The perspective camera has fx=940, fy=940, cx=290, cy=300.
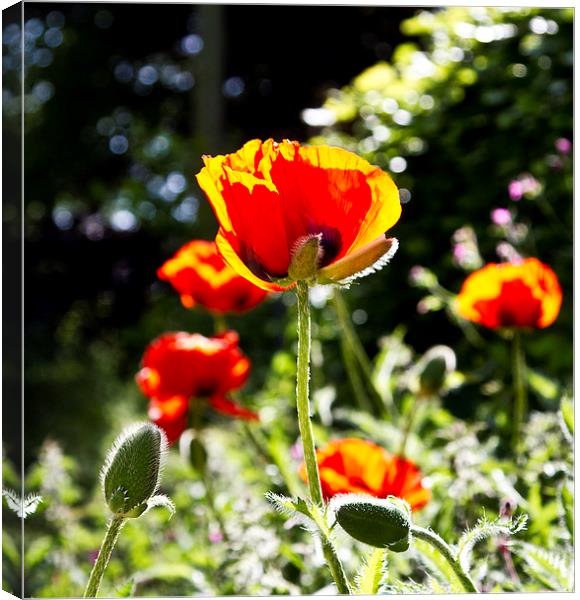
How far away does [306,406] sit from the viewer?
1.61 ft

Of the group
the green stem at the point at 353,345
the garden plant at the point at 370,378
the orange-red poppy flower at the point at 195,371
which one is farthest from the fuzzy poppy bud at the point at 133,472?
the green stem at the point at 353,345

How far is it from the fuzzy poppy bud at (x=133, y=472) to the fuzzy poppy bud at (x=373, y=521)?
98 millimetres

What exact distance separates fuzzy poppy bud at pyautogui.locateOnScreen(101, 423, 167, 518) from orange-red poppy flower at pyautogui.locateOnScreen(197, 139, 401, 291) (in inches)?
4.1

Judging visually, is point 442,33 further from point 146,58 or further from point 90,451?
point 146,58

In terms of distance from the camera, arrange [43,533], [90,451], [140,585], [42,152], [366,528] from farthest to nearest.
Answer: [42,152]
[90,451]
[43,533]
[140,585]
[366,528]

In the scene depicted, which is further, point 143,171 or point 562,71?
point 143,171

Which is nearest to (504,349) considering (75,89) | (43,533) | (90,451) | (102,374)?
(43,533)

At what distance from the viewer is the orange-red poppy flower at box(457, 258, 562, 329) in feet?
3.36

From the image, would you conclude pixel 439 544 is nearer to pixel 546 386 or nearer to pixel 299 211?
pixel 299 211

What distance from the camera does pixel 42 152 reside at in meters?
3.87

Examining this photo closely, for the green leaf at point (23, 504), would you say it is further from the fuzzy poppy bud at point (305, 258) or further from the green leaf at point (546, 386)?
the green leaf at point (546, 386)

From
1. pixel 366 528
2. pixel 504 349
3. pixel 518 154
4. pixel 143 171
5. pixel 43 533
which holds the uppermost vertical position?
pixel 366 528

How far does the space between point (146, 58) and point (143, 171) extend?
0.56 meters

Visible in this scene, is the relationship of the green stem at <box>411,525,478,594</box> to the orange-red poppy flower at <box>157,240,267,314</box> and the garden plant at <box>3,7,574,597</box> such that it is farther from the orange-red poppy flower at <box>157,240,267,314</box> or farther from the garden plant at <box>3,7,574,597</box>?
the orange-red poppy flower at <box>157,240,267,314</box>
